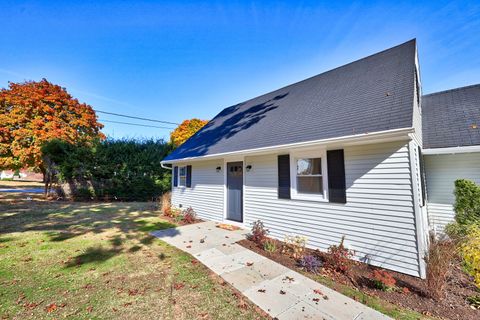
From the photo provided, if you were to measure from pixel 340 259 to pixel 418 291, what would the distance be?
1175 millimetres

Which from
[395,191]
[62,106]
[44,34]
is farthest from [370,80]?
[62,106]

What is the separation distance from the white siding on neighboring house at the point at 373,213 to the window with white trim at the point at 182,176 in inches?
243

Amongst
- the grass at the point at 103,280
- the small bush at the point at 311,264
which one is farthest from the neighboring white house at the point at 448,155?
the grass at the point at 103,280

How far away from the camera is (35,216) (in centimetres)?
830

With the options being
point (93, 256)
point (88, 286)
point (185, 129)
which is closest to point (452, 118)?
point (88, 286)

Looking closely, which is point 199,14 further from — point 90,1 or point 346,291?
point 346,291

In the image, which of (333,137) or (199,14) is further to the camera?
(199,14)

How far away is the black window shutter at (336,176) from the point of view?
15.4ft

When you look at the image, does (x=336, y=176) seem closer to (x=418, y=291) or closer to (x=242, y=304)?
(x=418, y=291)

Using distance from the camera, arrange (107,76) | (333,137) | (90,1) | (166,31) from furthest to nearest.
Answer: (107,76) → (166,31) → (90,1) → (333,137)

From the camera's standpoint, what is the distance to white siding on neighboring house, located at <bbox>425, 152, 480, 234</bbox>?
18.1 ft

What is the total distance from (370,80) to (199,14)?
675 centimetres

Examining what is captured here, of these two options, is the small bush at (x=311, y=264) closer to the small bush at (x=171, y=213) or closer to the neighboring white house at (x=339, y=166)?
the neighboring white house at (x=339, y=166)

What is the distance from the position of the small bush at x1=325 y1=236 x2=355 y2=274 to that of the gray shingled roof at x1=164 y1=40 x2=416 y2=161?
8.04ft
